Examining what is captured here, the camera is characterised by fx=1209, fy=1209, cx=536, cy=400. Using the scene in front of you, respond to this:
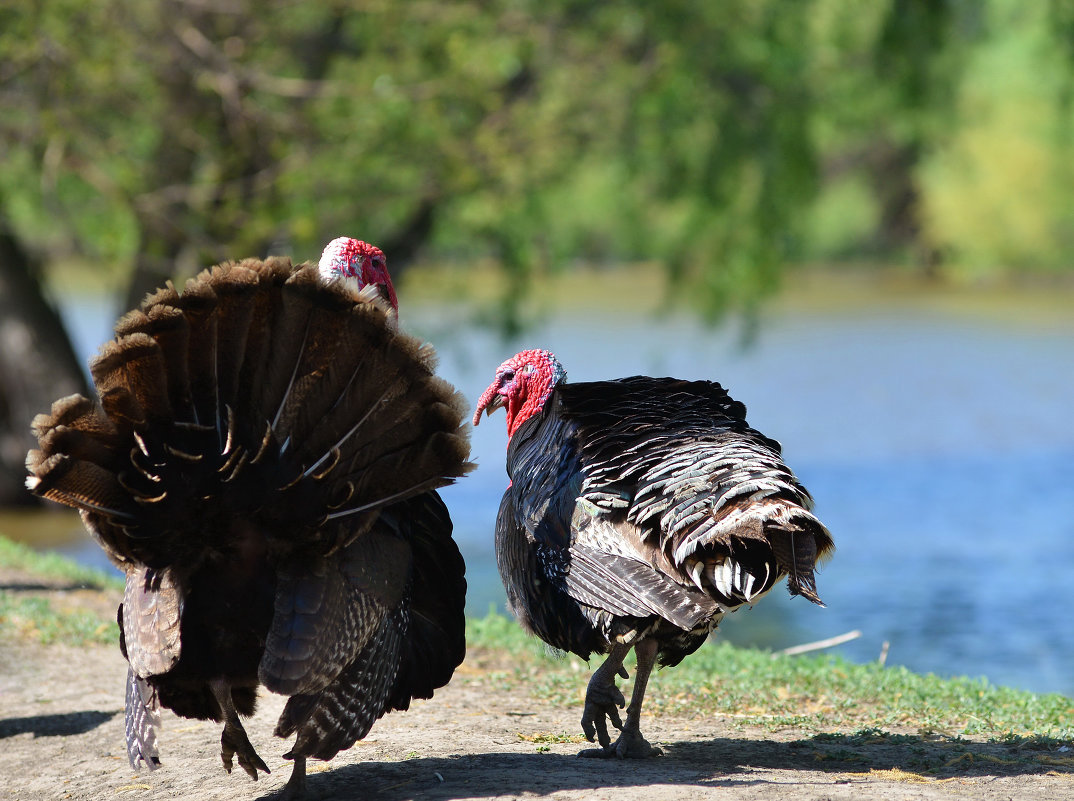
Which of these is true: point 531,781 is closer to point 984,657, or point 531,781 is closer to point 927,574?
point 984,657

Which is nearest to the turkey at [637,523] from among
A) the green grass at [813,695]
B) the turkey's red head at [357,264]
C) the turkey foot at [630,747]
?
the turkey foot at [630,747]

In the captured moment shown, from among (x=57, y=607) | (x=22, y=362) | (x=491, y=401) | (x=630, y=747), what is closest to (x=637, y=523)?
(x=630, y=747)

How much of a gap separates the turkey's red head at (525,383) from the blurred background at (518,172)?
5.30 m

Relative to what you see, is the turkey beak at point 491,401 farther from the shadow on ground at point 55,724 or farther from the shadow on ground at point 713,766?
the shadow on ground at point 55,724

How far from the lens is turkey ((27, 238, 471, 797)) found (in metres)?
3.88

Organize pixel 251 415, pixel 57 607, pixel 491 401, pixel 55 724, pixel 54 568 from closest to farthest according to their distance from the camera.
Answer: pixel 251 415, pixel 491 401, pixel 55 724, pixel 57 607, pixel 54 568

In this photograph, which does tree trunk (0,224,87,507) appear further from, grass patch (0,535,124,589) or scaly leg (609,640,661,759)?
scaly leg (609,640,661,759)

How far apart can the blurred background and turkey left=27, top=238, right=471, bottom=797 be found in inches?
251

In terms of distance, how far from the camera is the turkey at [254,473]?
3877mm

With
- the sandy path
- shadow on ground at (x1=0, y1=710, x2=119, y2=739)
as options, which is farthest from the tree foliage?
the sandy path

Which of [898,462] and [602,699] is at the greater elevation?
[898,462]

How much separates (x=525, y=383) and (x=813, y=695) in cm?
219

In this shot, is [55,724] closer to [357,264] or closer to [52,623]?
[52,623]

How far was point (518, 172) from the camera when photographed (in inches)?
511
